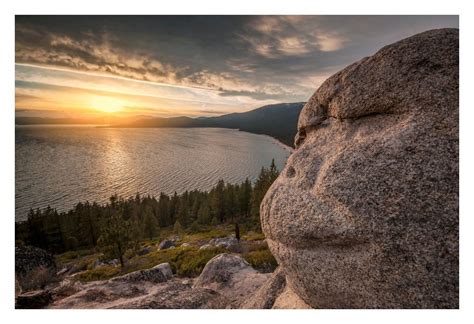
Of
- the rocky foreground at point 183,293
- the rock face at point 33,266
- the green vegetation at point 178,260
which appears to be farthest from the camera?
the rock face at point 33,266

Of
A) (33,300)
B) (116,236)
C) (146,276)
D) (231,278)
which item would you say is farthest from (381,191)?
(116,236)

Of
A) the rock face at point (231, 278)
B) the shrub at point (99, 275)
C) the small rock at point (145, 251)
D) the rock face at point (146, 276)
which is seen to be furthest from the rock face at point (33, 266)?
the small rock at point (145, 251)

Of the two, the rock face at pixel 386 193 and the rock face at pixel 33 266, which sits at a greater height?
the rock face at pixel 386 193

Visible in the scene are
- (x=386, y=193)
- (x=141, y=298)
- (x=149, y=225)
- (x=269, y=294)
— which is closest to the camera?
(x=386, y=193)

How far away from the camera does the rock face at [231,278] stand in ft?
36.9

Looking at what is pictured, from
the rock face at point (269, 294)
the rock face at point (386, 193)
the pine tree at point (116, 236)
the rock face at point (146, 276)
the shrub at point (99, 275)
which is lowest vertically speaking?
the shrub at point (99, 275)

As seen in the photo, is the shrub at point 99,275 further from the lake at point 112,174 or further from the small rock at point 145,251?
the lake at point 112,174

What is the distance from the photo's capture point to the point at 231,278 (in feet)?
40.4

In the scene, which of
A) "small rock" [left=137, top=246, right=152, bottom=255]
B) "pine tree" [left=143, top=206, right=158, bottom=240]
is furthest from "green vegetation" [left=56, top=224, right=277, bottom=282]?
"pine tree" [left=143, top=206, right=158, bottom=240]

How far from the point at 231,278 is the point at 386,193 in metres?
8.97

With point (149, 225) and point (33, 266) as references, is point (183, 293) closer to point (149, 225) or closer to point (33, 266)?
point (33, 266)

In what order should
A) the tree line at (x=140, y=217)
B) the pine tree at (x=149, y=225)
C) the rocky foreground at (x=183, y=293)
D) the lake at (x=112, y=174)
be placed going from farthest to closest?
the lake at (x=112, y=174) < the pine tree at (x=149, y=225) < the tree line at (x=140, y=217) < the rocky foreground at (x=183, y=293)

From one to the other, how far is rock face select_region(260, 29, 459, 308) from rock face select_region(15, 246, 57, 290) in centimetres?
2493

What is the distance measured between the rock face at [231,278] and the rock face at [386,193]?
5024 mm
